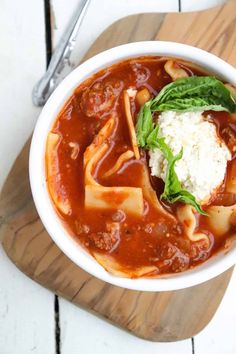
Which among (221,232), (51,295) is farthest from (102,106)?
(51,295)

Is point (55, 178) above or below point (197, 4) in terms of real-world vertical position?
below

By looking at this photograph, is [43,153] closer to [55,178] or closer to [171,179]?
[55,178]

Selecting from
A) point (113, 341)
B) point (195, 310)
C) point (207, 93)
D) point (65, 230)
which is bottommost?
point (113, 341)

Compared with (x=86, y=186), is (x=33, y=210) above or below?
below

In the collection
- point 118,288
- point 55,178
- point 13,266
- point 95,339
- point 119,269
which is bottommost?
point 95,339

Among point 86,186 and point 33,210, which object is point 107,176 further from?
point 33,210

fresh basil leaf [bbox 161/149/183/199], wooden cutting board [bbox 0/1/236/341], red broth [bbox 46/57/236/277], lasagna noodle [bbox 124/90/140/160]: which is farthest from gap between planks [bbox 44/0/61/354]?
fresh basil leaf [bbox 161/149/183/199]

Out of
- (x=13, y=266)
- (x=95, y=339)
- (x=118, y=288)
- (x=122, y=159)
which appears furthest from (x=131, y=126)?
(x=95, y=339)

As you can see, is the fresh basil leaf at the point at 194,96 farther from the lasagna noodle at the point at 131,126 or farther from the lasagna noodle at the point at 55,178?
the lasagna noodle at the point at 55,178
